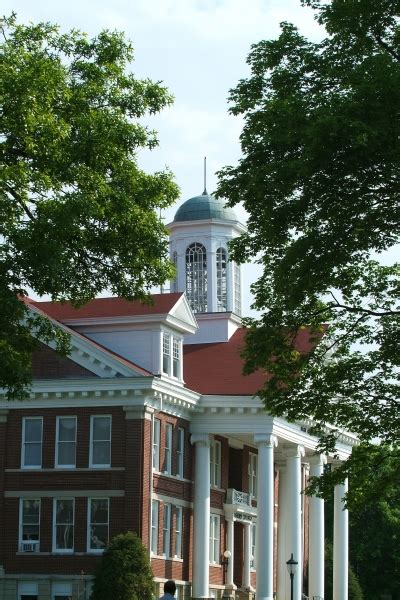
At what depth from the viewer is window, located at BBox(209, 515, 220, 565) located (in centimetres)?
5938

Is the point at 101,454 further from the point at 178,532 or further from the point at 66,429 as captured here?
the point at 178,532

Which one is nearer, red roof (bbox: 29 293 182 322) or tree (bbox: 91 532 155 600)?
tree (bbox: 91 532 155 600)

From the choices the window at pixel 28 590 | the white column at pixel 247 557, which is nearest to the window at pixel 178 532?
the window at pixel 28 590

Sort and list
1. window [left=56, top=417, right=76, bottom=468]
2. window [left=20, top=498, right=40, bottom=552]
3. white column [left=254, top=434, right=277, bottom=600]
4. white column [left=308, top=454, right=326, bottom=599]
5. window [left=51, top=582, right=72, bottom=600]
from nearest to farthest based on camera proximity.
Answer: window [left=51, top=582, right=72, bottom=600]
window [left=20, top=498, right=40, bottom=552]
window [left=56, top=417, right=76, bottom=468]
white column [left=254, top=434, right=277, bottom=600]
white column [left=308, top=454, right=326, bottom=599]

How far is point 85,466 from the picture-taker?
53.1m

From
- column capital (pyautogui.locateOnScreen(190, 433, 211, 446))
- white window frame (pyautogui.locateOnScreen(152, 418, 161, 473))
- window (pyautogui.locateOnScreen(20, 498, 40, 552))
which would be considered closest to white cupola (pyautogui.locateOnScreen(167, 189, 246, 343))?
column capital (pyautogui.locateOnScreen(190, 433, 211, 446))

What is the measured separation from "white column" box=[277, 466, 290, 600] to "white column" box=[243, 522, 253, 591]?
222cm

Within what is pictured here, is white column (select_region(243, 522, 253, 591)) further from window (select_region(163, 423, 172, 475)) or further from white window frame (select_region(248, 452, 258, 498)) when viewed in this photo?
window (select_region(163, 423, 172, 475))

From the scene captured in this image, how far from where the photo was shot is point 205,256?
68438mm

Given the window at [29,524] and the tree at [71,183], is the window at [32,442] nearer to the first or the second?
the window at [29,524]

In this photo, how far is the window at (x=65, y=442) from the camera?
53.6 meters

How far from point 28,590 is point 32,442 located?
5799mm

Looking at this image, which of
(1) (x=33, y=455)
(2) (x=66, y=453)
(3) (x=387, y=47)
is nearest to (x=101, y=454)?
(2) (x=66, y=453)

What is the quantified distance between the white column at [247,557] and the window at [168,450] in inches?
383
